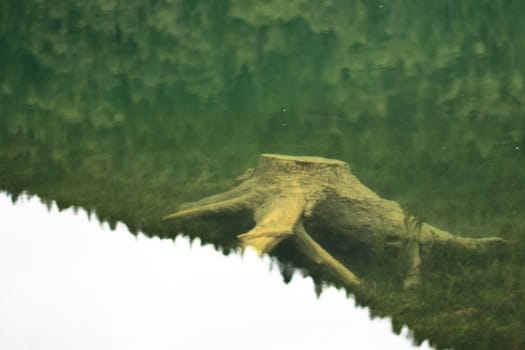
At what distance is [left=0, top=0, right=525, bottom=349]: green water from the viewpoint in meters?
4.14

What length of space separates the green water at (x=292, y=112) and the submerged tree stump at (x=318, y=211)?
0.07 m

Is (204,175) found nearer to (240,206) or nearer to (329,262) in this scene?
(240,206)

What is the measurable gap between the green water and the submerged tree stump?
7 centimetres

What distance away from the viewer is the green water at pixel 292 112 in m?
4.14

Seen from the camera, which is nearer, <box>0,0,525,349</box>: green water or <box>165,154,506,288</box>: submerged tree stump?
<box>165,154,506,288</box>: submerged tree stump

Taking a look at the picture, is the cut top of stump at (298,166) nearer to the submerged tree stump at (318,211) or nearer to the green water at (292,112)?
the submerged tree stump at (318,211)

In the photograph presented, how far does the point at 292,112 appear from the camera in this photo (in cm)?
480

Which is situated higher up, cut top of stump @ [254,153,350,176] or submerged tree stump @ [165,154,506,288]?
cut top of stump @ [254,153,350,176]

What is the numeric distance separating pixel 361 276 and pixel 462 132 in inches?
39.2

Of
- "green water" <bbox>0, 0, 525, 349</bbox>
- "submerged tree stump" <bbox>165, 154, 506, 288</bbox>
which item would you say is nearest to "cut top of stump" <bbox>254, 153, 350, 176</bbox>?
"submerged tree stump" <bbox>165, 154, 506, 288</bbox>

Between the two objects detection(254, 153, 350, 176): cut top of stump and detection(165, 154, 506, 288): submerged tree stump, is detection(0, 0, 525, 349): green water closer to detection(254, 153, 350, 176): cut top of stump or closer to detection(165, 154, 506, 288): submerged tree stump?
detection(165, 154, 506, 288): submerged tree stump

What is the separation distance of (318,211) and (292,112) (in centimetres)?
82

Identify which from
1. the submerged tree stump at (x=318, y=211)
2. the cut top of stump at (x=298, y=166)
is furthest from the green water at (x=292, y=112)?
the cut top of stump at (x=298, y=166)

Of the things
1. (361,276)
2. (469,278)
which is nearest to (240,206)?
(361,276)
